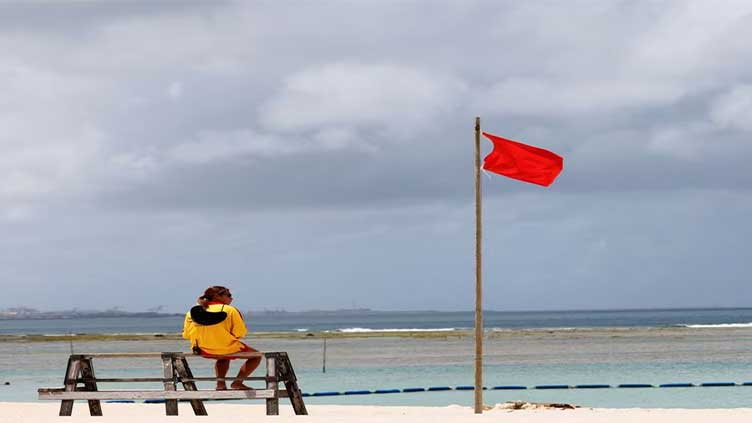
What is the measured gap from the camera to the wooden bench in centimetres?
1391

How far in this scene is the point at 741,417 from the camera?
14609mm

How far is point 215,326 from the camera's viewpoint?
1392 cm

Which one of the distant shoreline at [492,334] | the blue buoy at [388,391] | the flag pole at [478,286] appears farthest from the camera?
the distant shoreline at [492,334]

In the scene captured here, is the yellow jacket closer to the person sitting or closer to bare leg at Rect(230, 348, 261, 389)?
the person sitting

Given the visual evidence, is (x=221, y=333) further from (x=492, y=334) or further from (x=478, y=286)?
(x=492, y=334)

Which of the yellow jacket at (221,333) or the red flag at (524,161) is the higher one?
the red flag at (524,161)

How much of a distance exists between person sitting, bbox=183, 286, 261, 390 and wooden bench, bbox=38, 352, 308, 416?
0.17 meters

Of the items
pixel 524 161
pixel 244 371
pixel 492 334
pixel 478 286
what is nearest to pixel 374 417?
pixel 244 371

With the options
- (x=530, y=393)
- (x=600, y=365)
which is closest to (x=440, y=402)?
(x=530, y=393)

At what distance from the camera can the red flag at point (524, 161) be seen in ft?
49.3

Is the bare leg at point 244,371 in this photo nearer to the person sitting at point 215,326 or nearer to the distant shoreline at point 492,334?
the person sitting at point 215,326

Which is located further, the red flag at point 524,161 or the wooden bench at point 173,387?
the red flag at point 524,161

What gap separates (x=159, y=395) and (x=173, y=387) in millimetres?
384

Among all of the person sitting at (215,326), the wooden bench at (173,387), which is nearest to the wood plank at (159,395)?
the wooden bench at (173,387)
